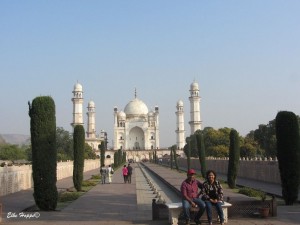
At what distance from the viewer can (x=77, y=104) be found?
79688 mm

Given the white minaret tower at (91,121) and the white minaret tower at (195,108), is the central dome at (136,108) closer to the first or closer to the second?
the white minaret tower at (91,121)

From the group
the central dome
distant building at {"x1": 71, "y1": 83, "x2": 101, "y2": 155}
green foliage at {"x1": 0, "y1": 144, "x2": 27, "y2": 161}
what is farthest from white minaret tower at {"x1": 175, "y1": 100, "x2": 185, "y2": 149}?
green foliage at {"x1": 0, "y1": 144, "x2": 27, "y2": 161}

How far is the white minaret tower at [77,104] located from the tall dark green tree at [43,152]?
68.2 meters

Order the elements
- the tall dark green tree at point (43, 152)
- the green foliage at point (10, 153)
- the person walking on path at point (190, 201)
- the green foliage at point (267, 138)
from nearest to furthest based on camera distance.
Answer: the person walking on path at point (190, 201), the tall dark green tree at point (43, 152), the green foliage at point (267, 138), the green foliage at point (10, 153)

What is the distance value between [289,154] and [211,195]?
4466 millimetres

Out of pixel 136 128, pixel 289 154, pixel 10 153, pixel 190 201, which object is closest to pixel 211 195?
pixel 190 201

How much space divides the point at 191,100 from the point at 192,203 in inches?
2923

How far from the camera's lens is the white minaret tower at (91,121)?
87250 millimetres

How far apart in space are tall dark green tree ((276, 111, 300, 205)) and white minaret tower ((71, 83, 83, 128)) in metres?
68.7

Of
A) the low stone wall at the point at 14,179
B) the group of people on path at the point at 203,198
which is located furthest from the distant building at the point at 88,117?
the group of people on path at the point at 203,198

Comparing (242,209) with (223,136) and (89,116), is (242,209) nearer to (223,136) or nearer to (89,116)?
(223,136)

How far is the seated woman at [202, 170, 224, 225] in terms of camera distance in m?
7.33

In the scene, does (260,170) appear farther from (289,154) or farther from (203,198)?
(203,198)

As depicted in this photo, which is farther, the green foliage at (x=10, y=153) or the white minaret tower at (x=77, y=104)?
the white minaret tower at (x=77, y=104)
